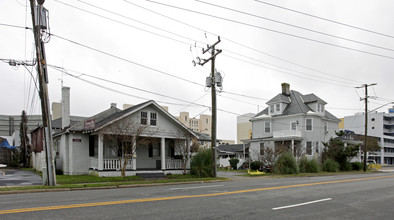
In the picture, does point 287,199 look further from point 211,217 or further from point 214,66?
point 214,66

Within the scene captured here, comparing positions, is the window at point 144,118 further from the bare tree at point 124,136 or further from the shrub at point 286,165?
the shrub at point 286,165

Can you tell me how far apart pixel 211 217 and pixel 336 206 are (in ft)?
14.4

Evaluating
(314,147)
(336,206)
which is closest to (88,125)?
(336,206)

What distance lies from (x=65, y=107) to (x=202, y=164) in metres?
11.5

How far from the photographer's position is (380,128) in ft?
299

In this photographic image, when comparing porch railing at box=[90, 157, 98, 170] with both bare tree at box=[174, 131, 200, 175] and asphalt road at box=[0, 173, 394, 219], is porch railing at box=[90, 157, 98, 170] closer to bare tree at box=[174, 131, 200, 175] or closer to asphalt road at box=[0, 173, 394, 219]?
bare tree at box=[174, 131, 200, 175]

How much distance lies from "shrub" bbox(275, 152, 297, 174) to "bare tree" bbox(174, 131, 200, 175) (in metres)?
7.97

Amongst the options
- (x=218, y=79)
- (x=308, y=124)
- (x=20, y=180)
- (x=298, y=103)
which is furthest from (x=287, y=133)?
(x=20, y=180)

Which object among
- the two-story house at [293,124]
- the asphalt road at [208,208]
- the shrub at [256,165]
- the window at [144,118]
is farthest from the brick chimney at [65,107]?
the two-story house at [293,124]

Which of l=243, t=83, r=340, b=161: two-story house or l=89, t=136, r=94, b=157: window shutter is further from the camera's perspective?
l=243, t=83, r=340, b=161: two-story house

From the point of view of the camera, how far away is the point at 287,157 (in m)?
29.0

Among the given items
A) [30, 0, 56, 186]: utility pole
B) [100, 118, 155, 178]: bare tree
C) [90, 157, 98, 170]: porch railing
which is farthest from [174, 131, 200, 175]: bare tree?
[30, 0, 56, 186]: utility pole

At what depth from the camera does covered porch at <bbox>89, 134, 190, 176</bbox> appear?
887 inches

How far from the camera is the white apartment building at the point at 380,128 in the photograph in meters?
81.1
